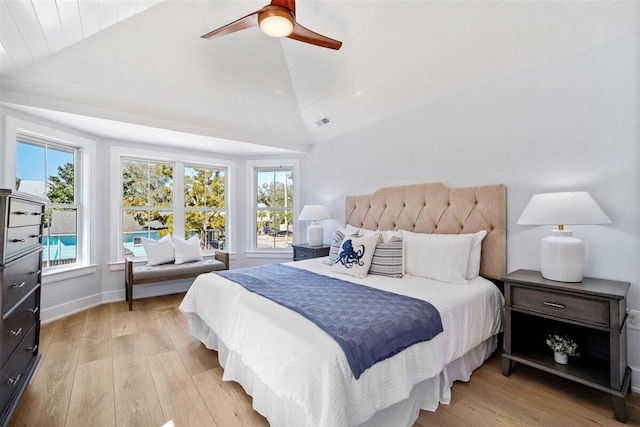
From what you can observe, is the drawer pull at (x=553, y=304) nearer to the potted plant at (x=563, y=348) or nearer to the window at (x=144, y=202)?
the potted plant at (x=563, y=348)

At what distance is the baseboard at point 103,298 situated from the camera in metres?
3.30

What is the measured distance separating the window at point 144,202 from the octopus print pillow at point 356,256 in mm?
3160

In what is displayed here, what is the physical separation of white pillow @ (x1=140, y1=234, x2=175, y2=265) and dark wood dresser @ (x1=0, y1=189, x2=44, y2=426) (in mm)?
1881

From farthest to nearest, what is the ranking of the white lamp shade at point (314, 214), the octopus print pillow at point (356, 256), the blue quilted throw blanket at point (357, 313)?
the white lamp shade at point (314, 214) < the octopus print pillow at point (356, 256) < the blue quilted throw blanket at point (357, 313)

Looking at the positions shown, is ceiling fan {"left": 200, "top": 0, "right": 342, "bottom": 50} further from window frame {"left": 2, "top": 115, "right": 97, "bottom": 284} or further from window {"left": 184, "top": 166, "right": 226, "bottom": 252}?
window {"left": 184, "top": 166, "right": 226, "bottom": 252}

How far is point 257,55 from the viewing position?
124 inches

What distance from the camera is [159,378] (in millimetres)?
2145

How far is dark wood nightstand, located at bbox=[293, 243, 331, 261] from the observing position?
4.00 m

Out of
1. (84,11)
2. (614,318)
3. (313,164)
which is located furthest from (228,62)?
(614,318)

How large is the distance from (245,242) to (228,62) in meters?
2.99

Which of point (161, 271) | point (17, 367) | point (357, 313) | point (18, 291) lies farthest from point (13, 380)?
point (161, 271)

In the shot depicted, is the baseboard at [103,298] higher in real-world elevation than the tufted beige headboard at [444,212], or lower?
lower

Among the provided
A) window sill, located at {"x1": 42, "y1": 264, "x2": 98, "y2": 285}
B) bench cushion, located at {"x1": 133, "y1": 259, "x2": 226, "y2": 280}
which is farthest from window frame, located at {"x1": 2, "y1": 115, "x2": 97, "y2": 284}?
bench cushion, located at {"x1": 133, "y1": 259, "x2": 226, "y2": 280}

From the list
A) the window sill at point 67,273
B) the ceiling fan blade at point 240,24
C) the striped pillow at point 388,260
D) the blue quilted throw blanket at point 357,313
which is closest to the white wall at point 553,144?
the striped pillow at point 388,260
